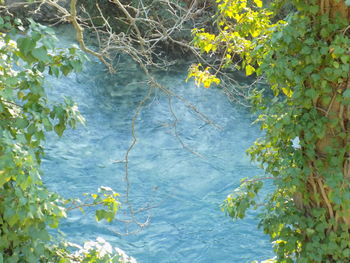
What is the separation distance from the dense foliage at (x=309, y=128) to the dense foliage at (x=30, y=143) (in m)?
0.92

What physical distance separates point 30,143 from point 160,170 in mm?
4342

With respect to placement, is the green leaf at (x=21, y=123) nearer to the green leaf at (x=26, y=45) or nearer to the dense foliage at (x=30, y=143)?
the dense foliage at (x=30, y=143)

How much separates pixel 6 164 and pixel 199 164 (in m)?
5.00

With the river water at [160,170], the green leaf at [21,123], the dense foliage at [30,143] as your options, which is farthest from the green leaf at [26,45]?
the river water at [160,170]

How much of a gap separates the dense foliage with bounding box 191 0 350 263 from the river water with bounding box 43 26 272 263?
1.33m

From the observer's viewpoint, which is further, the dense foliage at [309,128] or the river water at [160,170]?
the river water at [160,170]

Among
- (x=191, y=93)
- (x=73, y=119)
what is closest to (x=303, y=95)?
(x=73, y=119)

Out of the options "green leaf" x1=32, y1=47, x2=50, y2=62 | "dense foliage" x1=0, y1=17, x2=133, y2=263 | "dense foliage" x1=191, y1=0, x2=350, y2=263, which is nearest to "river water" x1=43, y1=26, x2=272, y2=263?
"dense foliage" x1=191, y1=0, x2=350, y2=263

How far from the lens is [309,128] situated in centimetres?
245

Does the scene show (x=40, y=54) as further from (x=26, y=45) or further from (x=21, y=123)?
(x=21, y=123)

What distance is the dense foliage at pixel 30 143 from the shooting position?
1.77 metres

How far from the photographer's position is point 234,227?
209 inches

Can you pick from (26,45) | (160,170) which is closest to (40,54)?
(26,45)

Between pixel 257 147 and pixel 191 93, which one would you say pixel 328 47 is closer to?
pixel 257 147
